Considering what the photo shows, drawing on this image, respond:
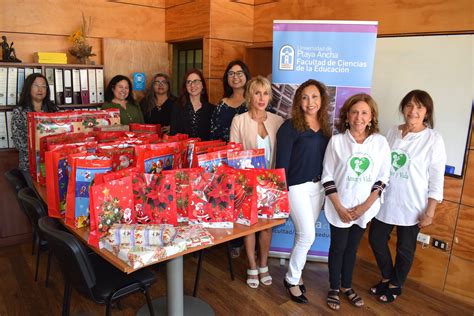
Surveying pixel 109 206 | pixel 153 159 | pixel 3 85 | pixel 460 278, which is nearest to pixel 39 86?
pixel 3 85

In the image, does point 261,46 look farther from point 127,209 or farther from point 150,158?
point 127,209

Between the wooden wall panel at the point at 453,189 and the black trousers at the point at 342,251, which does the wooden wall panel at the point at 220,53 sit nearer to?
the black trousers at the point at 342,251

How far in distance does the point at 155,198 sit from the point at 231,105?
1.32 metres

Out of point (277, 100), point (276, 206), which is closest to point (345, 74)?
point (277, 100)

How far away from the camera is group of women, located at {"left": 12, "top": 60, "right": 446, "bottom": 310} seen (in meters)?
2.33

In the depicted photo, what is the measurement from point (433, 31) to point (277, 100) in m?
1.22

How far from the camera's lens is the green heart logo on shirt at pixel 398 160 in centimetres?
240

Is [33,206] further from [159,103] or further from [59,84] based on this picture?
[159,103]

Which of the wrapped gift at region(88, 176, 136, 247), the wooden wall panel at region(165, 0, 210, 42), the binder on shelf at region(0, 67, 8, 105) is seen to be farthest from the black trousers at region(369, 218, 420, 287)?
the binder on shelf at region(0, 67, 8, 105)

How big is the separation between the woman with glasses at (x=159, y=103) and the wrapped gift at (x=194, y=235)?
1.98 meters

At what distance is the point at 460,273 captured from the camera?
2.70 m

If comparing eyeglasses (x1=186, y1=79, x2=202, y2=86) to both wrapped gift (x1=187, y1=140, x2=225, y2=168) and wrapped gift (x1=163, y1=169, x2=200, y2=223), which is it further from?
wrapped gift (x1=163, y1=169, x2=200, y2=223)

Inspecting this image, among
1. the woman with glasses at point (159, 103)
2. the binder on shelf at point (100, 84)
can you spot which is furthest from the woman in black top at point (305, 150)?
the binder on shelf at point (100, 84)

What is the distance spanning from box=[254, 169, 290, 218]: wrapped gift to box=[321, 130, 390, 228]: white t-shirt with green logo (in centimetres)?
46
